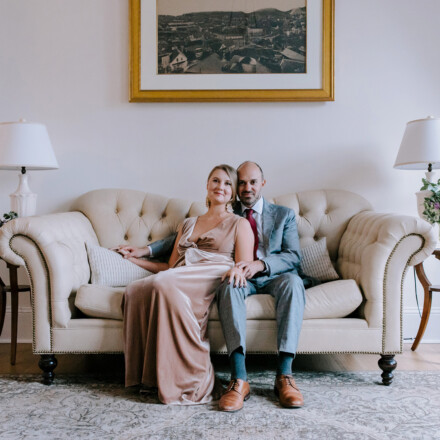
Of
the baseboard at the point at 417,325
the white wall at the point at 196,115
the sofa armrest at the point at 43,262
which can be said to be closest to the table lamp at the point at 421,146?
the white wall at the point at 196,115

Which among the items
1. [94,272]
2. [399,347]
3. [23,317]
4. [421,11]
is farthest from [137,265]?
[421,11]

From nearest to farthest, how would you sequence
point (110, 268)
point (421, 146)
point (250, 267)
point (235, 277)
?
1. point (235, 277)
2. point (250, 267)
3. point (110, 268)
4. point (421, 146)

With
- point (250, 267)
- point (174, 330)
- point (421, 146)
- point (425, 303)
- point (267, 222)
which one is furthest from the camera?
point (425, 303)

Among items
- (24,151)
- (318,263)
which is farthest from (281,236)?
(24,151)

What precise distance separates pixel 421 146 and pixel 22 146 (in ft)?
7.48

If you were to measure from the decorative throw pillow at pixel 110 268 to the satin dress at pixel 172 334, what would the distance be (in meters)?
0.35

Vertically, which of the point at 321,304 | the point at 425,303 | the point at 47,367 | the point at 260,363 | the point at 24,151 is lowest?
the point at 260,363

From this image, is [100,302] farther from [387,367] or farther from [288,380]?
[387,367]

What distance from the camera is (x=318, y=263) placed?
2453 millimetres

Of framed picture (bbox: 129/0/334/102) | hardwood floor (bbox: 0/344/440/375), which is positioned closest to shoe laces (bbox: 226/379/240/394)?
hardwood floor (bbox: 0/344/440/375)

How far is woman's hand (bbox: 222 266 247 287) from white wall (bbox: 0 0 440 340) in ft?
3.48

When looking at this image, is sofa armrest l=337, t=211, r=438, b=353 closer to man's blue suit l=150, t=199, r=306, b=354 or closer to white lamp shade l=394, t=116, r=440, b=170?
man's blue suit l=150, t=199, r=306, b=354

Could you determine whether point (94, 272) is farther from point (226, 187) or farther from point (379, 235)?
point (379, 235)

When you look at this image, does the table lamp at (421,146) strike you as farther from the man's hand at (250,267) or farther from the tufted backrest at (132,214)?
the tufted backrest at (132,214)
